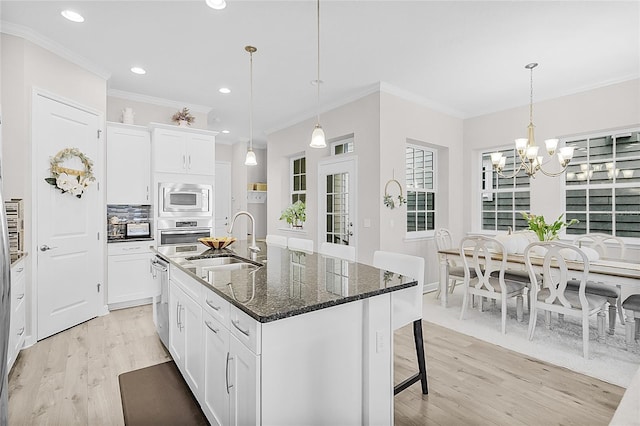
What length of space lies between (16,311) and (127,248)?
1.62 m

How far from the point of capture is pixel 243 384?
142cm

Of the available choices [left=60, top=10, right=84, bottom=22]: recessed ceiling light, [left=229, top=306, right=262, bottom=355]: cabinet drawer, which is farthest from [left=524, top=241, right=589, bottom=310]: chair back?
[left=60, top=10, right=84, bottom=22]: recessed ceiling light

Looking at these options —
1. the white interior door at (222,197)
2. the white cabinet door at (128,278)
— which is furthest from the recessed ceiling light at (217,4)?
the white interior door at (222,197)

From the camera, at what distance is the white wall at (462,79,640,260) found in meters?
4.09

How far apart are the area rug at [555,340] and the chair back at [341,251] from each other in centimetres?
157

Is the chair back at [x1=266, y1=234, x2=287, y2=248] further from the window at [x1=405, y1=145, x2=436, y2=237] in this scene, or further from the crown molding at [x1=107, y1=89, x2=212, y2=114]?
the crown molding at [x1=107, y1=89, x2=212, y2=114]

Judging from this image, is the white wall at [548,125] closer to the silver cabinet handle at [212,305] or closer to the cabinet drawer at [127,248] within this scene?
the silver cabinet handle at [212,305]

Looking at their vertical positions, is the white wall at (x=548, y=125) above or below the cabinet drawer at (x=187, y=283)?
above

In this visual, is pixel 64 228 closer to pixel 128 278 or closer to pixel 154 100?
pixel 128 278

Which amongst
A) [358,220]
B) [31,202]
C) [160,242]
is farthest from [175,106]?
[358,220]

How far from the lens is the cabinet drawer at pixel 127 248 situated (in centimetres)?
411

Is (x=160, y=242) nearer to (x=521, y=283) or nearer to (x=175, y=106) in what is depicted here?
(x=175, y=106)

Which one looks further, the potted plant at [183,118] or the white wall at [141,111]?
the potted plant at [183,118]

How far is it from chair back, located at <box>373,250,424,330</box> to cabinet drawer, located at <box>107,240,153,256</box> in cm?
344
